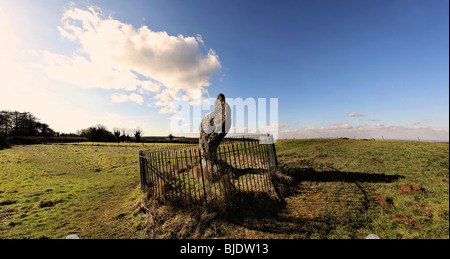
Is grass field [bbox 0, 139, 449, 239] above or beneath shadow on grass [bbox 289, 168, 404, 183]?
beneath

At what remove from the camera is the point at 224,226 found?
4395 mm

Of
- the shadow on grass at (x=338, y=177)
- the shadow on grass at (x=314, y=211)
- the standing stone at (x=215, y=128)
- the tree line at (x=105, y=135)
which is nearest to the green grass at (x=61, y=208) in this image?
the standing stone at (x=215, y=128)

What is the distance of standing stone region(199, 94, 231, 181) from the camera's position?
26.0 feet

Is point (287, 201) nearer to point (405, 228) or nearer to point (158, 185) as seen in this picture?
point (405, 228)

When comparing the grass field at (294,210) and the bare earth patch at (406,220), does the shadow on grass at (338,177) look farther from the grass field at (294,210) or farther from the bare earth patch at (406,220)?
the bare earth patch at (406,220)

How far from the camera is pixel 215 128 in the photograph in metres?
8.14

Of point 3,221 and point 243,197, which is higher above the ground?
point 243,197

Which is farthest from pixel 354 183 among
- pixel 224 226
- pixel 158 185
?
pixel 158 185

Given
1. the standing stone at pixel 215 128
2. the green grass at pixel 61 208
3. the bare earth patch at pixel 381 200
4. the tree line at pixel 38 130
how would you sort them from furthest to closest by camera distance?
the tree line at pixel 38 130
the standing stone at pixel 215 128
the bare earth patch at pixel 381 200
the green grass at pixel 61 208

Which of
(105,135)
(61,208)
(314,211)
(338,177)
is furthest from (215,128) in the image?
(105,135)

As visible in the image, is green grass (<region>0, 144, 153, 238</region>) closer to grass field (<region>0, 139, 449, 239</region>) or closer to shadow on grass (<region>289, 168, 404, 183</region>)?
grass field (<region>0, 139, 449, 239</region>)

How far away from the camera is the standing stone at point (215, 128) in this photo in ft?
26.0

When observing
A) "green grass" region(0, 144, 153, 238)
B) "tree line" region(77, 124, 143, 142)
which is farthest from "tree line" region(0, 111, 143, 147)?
"green grass" region(0, 144, 153, 238)
